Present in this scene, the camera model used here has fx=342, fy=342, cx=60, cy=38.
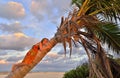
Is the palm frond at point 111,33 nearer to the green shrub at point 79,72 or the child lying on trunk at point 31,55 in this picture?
the child lying on trunk at point 31,55

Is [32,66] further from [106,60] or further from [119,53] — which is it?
[119,53]

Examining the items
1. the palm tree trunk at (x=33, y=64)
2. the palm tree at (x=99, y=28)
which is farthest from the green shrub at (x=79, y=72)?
the palm tree trunk at (x=33, y=64)

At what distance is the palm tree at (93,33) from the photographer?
10.7m

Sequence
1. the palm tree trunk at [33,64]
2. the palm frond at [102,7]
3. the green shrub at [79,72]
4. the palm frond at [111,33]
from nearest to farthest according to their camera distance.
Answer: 1. the palm tree trunk at [33,64]
2. the palm frond at [111,33]
3. the palm frond at [102,7]
4. the green shrub at [79,72]

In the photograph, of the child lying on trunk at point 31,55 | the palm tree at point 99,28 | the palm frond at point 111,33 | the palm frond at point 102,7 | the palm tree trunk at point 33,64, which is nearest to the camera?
the palm tree trunk at point 33,64

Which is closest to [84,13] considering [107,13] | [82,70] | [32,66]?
[107,13]

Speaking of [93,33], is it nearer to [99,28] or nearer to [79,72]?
[99,28]

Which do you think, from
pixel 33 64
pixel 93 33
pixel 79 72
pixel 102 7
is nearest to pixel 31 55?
pixel 33 64

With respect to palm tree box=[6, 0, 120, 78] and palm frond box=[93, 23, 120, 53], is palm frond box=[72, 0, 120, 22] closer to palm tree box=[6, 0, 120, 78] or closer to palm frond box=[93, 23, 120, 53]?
palm tree box=[6, 0, 120, 78]

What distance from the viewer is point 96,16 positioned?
1228 centimetres

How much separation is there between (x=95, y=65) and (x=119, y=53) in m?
1.70

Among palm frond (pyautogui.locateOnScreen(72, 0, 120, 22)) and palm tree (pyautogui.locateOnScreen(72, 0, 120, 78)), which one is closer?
palm tree (pyautogui.locateOnScreen(72, 0, 120, 78))

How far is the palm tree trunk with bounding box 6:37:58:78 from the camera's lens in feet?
33.5

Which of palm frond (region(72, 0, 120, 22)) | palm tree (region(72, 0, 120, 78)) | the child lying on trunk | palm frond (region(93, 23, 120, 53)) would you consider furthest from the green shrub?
the child lying on trunk
